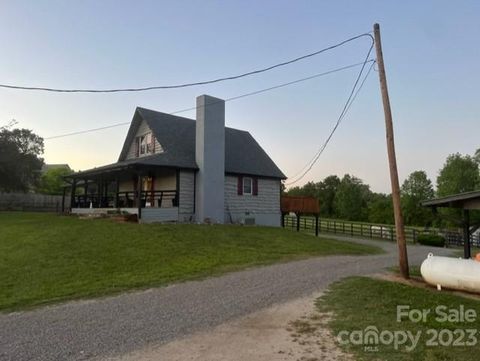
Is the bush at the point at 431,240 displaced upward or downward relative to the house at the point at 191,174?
downward

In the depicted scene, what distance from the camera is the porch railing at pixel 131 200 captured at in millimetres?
21250

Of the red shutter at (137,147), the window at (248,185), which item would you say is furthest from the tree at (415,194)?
the red shutter at (137,147)

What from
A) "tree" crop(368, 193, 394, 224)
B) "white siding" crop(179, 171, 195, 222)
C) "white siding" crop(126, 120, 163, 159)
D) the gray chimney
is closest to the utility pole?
the gray chimney

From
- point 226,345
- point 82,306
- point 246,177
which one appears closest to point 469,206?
point 226,345

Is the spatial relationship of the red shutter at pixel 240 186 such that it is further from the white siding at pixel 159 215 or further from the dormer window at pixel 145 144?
the dormer window at pixel 145 144

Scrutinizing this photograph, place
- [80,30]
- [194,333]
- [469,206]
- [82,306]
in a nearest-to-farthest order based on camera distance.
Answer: [194,333]
[82,306]
[469,206]
[80,30]

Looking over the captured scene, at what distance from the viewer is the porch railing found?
2125 centimetres

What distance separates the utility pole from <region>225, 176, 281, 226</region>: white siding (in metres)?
13.5

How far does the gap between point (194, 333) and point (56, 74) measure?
13.8 metres

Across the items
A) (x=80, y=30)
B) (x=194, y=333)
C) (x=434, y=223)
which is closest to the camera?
(x=194, y=333)

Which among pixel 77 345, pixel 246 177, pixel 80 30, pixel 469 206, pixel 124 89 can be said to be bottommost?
pixel 77 345

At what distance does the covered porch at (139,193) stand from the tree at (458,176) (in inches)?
1926

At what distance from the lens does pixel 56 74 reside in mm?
15891

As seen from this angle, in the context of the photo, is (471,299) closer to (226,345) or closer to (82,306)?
(226,345)
